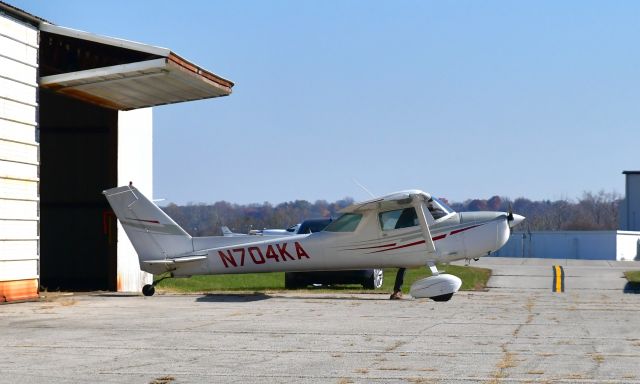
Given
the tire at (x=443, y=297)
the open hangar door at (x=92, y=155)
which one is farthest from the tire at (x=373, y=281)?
the open hangar door at (x=92, y=155)

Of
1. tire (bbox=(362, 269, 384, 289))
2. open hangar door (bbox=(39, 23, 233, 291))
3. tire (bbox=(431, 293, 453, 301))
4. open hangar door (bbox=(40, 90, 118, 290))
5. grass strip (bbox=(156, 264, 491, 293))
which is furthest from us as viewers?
grass strip (bbox=(156, 264, 491, 293))

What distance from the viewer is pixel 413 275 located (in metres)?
29.0

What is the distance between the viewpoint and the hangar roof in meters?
17.3

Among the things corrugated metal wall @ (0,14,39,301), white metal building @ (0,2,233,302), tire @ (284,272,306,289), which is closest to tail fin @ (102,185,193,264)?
white metal building @ (0,2,233,302)

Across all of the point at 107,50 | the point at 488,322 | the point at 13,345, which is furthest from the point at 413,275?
the point at 13,345

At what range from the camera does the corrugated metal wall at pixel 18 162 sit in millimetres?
16250

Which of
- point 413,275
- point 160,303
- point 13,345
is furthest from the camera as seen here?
point 413,275

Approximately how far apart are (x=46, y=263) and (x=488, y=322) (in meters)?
13.0

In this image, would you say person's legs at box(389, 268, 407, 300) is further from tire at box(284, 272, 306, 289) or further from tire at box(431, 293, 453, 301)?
tire at box(284, 272, 306, 289)

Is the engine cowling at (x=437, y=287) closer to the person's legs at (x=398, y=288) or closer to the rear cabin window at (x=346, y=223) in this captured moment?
the person's legs at (x=398, y=288)

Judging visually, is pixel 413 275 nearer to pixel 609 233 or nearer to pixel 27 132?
pixel 27 132

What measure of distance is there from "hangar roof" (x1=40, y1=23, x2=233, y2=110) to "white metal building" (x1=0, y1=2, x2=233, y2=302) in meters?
0.02

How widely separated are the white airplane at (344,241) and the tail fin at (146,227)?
0.02 m

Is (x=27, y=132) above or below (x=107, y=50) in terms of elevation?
below
